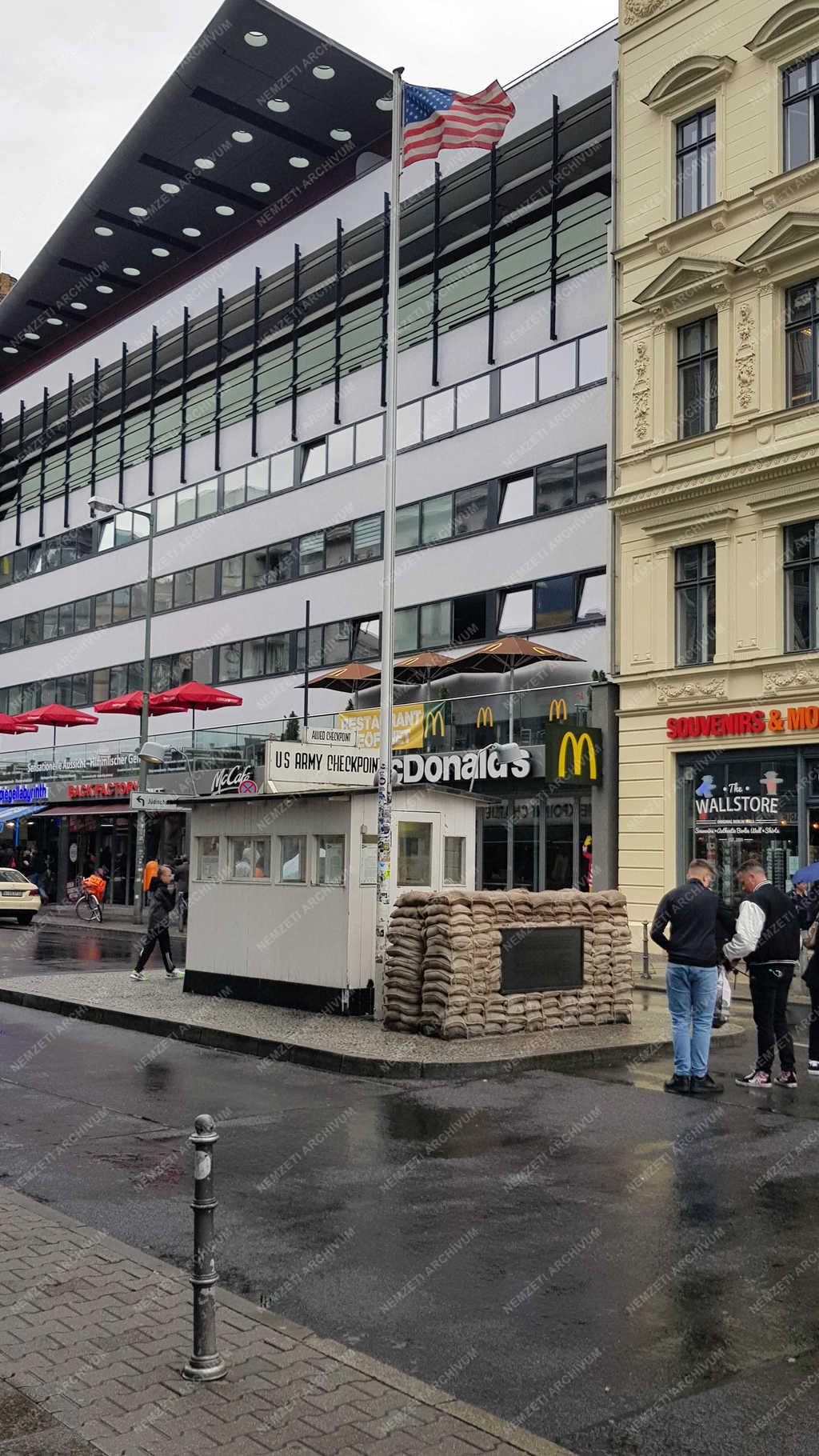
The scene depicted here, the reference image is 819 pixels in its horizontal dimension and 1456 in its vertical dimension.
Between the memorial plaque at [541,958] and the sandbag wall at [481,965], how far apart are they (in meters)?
0.07

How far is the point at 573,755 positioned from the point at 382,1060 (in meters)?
16.0

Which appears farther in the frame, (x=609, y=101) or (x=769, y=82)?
(x=609, y=101)

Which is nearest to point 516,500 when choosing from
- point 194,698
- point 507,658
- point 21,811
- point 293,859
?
point 507,658

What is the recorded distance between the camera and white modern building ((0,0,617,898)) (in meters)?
30.1

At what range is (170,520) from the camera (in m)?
→ 45.2

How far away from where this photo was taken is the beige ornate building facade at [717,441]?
80.0 feet

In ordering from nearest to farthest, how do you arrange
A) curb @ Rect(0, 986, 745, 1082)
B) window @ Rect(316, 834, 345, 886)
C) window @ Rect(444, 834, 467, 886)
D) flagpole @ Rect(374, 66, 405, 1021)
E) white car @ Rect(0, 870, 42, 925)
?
curb @ Rect(0, 986, 745, 1082) → flagpole @ Rect(374, 66, 405, 1021) → window @ Rect(316, 834, 345, 886) → window @ Rect(444, 834, 467, 886) → white car @ Rect(0, 870, 42, 925)

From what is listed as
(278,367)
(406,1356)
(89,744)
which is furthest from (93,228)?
(406,1356)

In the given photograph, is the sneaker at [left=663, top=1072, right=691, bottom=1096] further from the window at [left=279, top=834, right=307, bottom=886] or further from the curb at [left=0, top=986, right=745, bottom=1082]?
the window at [left=279, top=834, right=307, bottom=886]

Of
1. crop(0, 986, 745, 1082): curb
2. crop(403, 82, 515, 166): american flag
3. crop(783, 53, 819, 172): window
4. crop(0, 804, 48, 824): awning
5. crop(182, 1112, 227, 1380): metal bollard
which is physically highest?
crop(783, 53, 819, 172): window

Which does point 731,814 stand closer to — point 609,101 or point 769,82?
point 769,82

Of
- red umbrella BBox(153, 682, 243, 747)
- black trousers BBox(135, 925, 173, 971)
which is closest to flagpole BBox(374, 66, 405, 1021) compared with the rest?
black trousers BBox(135, 925, 173, 971)

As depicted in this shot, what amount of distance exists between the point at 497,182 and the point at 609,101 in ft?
13.2

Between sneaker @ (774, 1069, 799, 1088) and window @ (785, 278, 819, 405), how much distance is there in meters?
16.1
